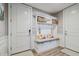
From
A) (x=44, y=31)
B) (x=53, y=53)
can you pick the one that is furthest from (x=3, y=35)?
(x=53, y=53)

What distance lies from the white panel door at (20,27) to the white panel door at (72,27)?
620 millimetres

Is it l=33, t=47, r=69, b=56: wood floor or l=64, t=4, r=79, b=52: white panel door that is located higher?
l=64, t=4, r=79, b=52: white panel door

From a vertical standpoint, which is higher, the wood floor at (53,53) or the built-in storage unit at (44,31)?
the built-in storage unit at (44,31)

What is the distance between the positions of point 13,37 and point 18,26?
0.62 feet

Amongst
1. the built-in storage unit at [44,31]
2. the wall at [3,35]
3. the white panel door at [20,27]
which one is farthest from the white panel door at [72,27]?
the wall at [3,35]

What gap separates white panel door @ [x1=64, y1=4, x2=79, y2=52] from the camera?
106cm

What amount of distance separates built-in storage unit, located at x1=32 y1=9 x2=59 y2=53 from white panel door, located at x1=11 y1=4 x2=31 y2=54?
11cm

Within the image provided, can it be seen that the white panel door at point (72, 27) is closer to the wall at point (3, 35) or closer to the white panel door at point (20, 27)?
the white panel door at point (20, 27)

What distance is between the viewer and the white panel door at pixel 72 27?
1.06m

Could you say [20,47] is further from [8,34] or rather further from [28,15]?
[28,15]

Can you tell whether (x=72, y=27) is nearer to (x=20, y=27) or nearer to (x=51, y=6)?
(x=51, y=6)

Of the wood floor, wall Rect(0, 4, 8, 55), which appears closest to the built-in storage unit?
the wood floor

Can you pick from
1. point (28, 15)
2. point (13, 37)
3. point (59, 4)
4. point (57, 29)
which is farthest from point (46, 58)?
Result: point (59, 4)

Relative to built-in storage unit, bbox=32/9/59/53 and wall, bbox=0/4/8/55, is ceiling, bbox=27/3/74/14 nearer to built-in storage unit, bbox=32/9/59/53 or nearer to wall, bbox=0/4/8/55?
built-in storage unit, bbox=32/9/59/53
